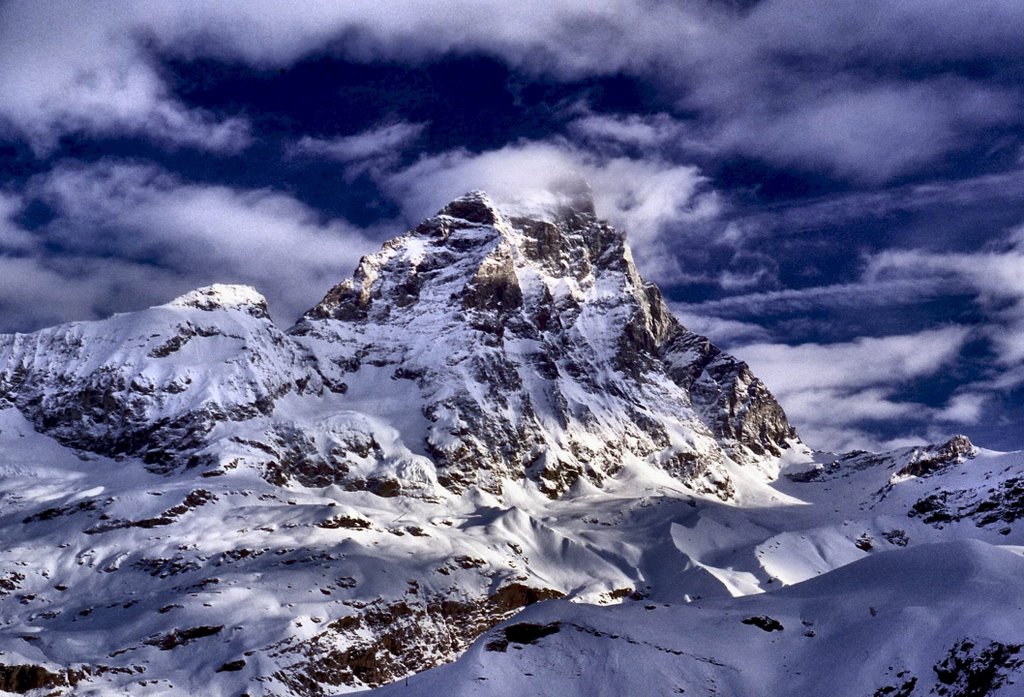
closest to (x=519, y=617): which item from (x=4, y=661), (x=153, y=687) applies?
(x=153, y=687)

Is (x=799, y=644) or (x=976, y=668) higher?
(x=799, y=644)

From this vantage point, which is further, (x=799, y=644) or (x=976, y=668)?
(x=799, y=644)

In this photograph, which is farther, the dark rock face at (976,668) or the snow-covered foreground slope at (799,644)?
the snow-covered foreground slope at (799,644)

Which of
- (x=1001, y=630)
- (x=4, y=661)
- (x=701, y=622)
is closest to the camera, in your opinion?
(x=1001, y=630)

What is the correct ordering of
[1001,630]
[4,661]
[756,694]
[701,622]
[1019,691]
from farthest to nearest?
[4,661] < [701,622] < [756,694] < [1001,630] < [1019,691]

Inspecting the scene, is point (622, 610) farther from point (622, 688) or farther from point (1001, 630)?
point (1001, 630)

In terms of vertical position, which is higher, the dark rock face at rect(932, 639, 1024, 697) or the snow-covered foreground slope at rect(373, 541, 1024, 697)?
the snow-covered foreground slope at rect(373, 541, 1024, 697)

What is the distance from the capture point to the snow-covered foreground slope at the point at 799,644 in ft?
374

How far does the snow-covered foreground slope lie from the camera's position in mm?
114062

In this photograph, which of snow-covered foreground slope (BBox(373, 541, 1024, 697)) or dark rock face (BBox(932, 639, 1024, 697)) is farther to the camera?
snow-covered foreground slope (BBox(373, 541, 1024, 697))

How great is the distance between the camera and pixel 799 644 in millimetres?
130375

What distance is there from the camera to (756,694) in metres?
120

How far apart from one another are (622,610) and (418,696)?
2805cm

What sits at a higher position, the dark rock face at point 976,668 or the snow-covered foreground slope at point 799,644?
the snow-covered foreground slope at point 799,644
